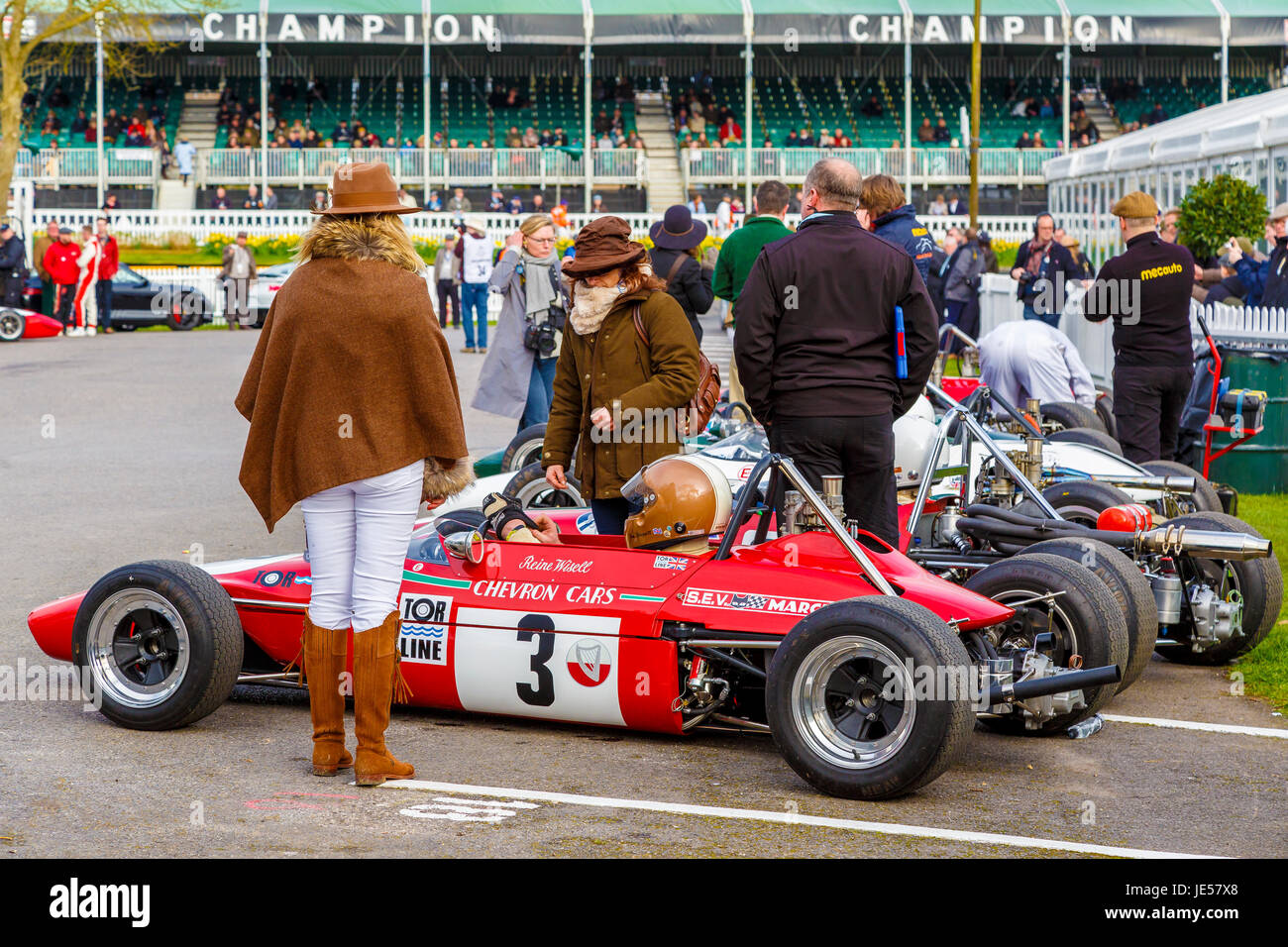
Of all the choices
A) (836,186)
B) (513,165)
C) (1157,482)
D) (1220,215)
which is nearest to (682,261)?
(1157,482)

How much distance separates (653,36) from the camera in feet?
150

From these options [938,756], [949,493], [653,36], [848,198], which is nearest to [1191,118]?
[949,493]

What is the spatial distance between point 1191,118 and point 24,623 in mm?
19927

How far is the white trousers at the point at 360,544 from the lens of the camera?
5301 millimetres

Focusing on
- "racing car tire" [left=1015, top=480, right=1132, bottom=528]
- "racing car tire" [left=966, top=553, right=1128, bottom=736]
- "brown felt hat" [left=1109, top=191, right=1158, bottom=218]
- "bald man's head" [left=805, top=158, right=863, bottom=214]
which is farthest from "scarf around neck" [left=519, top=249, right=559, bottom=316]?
"racing car tire" [left=966, top=553, right=1128, bottom=736]

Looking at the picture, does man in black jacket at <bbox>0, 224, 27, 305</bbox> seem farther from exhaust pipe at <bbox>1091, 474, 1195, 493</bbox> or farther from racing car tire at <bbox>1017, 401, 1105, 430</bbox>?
exhaust pipe at <bbox>1091, 474, 1195, 493</bbox>

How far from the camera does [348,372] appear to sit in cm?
526

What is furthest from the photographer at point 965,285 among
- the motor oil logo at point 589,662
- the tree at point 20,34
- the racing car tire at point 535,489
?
the tree at point 20,34

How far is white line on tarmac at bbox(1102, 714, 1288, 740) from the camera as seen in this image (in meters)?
6.39

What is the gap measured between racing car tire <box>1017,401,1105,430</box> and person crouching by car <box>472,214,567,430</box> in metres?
3.25

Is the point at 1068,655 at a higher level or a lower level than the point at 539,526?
lower

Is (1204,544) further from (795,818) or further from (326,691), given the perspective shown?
(326,691)

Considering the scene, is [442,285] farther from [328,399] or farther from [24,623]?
[328,399]
